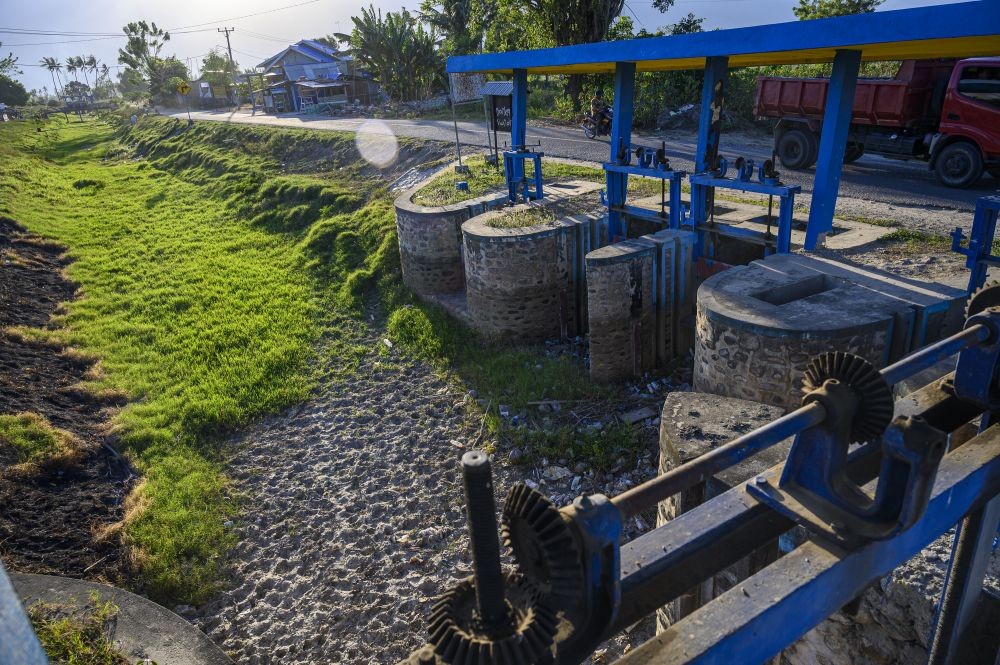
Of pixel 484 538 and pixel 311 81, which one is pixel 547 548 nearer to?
pixel 484 538

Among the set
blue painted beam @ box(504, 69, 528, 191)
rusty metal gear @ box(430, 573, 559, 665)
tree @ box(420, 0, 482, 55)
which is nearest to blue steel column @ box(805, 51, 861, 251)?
blue painted beam @ box(504, 69, 528, 191)

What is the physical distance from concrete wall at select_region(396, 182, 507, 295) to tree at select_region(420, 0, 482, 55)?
77.0 feet

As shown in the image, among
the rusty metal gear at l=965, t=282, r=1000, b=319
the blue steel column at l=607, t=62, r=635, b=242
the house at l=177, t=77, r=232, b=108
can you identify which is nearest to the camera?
the rusty metal gear at l=965, t=282, r=1000, b=319

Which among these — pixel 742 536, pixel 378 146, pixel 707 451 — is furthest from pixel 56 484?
pixel 378 146

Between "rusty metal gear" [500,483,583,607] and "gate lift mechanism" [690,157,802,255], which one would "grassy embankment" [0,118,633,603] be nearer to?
"gate lift mechanism" [690,157,802,255]

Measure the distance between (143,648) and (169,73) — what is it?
66.4 metres

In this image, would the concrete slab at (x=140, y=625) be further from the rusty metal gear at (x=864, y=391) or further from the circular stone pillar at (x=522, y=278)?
the circular stone pillar at (x=522, y=278)

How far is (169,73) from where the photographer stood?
59.6 meters

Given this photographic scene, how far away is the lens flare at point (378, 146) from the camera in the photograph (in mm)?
20266

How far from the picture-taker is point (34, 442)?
8.77 metres

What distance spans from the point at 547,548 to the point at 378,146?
21694 mm

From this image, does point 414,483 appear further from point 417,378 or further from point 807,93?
point 807,93

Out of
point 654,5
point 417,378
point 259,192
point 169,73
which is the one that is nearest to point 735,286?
point 417,378

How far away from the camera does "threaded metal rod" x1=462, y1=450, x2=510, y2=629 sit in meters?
1.44
